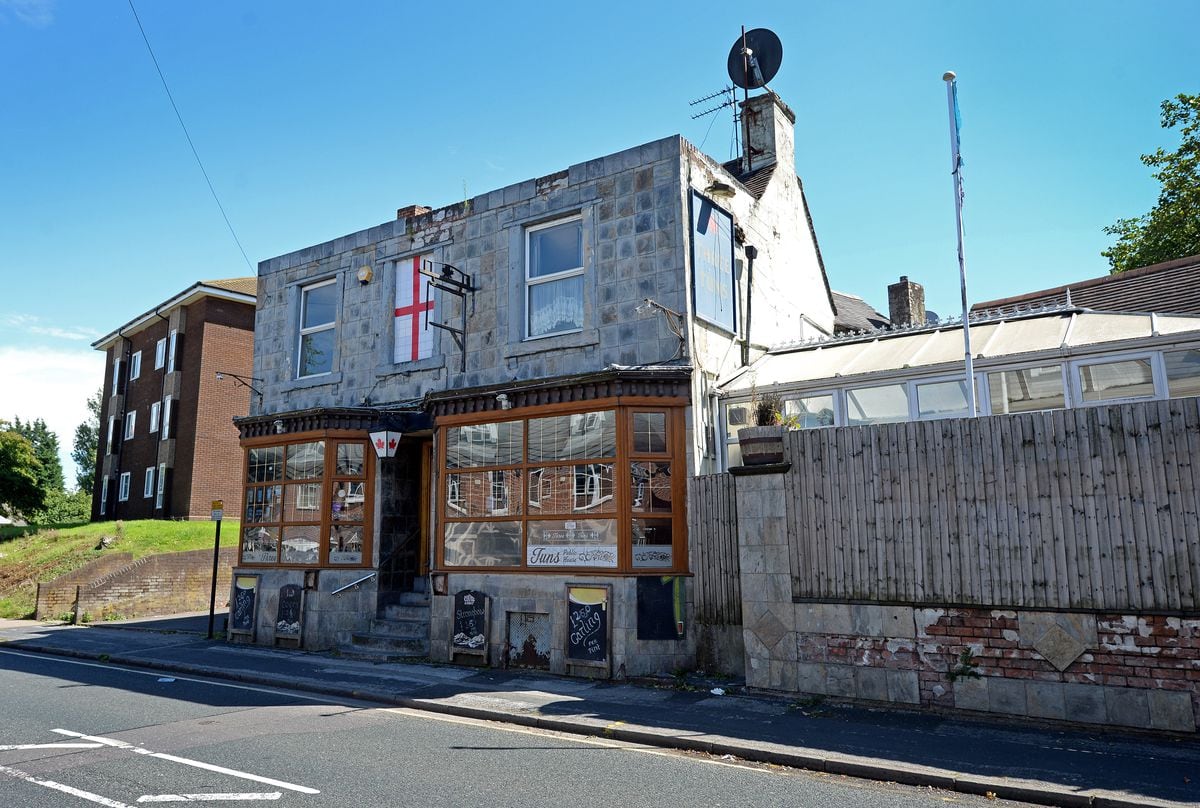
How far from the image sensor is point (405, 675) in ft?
38.7

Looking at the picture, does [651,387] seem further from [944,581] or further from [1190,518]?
[1190,518]

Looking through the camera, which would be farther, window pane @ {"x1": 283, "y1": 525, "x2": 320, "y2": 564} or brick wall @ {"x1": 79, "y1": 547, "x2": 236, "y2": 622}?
brick wall @ {"x1": 79, "y1": 547, "x2": 236, "y2": 622}

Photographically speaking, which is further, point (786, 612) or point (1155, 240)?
point (1155, 240)

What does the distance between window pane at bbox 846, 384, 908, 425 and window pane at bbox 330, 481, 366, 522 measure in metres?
8.77

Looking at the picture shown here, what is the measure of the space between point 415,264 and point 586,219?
412cm

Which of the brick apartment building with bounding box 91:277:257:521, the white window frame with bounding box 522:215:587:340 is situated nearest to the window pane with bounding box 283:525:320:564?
the white window frame with bounding box 522:215:587:340

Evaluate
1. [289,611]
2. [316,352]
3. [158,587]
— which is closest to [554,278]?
[316,352]

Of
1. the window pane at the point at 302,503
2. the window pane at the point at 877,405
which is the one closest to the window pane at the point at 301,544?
the window pane at the point at 302,503

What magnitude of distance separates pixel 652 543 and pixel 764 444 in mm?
2497

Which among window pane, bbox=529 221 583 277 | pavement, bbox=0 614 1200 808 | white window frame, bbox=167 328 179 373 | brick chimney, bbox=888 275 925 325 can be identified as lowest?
pavement, bbox=0 614 1200 808

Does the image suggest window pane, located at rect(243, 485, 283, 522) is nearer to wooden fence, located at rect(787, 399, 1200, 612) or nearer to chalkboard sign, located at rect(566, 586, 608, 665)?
chalkboard sign, located at rect(566, 586, 608, 665)

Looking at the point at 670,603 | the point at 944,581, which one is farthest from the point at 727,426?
the point at 944,581

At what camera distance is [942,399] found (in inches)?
449

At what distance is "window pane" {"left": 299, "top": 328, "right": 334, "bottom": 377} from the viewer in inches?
675
